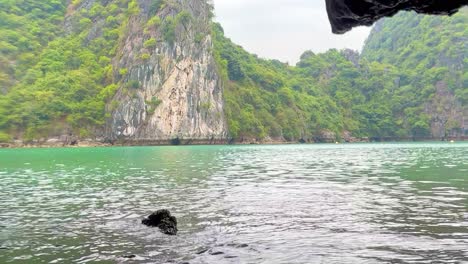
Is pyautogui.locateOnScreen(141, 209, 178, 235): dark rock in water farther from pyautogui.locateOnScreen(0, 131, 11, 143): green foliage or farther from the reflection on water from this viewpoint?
pyautogui.locateOnScreen(0, 131, 11, 143): green foliage

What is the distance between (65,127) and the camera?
114 metres

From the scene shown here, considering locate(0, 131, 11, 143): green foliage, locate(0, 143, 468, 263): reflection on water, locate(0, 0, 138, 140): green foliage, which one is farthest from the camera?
locate(0, 0, 138, 140): green foliage

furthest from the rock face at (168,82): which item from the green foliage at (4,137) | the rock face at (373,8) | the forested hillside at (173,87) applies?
the rock face at (373,8)

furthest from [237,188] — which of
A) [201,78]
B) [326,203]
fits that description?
[201,78]

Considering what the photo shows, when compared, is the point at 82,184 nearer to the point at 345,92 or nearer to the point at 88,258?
the point at 88,258

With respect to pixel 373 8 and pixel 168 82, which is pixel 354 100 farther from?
pixel 373 8

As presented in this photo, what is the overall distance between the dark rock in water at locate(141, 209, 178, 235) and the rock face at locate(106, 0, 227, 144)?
106m

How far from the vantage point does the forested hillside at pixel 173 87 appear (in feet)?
393

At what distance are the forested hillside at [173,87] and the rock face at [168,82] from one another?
0.33m

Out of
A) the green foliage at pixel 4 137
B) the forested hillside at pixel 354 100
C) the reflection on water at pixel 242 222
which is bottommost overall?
the reflection on water at pixel 242 222

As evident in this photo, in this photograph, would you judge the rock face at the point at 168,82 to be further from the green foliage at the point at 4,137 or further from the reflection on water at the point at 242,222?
the reflection on water at the point at 242,222

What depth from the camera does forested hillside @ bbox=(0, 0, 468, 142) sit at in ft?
393

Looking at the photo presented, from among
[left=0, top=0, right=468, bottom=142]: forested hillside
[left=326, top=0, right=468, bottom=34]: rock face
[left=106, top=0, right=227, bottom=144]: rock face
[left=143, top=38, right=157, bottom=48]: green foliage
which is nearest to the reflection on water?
[left=326, top=0, right=468, bottom=34]: rock face

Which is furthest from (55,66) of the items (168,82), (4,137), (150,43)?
(168,82)
